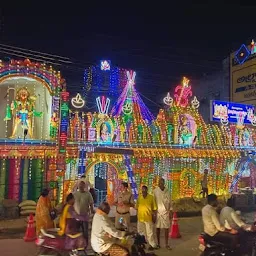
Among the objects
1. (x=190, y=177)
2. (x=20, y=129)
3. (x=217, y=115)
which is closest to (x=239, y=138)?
(x=217, y=115)

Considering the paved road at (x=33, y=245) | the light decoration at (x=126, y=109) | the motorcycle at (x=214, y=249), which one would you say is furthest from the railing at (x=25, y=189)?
the motorcycle at (x=214, y=249)

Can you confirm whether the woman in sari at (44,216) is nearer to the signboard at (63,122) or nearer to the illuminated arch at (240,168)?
the signboard at (63,122)

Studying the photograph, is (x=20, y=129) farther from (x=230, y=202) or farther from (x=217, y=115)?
(x=217, y=115)

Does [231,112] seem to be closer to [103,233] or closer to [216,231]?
[216,231]

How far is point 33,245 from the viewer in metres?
9.12

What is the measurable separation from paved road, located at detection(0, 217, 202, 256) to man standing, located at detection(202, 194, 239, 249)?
170 centimetres

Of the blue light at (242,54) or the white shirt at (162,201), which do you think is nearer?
the white shirt at (162,201)

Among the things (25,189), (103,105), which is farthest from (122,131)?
(25,189)

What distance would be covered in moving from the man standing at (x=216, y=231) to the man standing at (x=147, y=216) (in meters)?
1.77

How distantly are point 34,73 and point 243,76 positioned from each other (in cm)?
1633

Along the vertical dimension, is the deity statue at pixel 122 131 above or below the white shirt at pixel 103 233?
above

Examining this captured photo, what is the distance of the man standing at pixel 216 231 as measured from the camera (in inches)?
275

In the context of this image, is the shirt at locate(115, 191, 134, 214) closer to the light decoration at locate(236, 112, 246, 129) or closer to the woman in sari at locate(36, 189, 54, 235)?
the woman in sari at locate(36, 189, 54, 235)

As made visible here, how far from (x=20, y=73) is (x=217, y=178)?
11.5 meters
